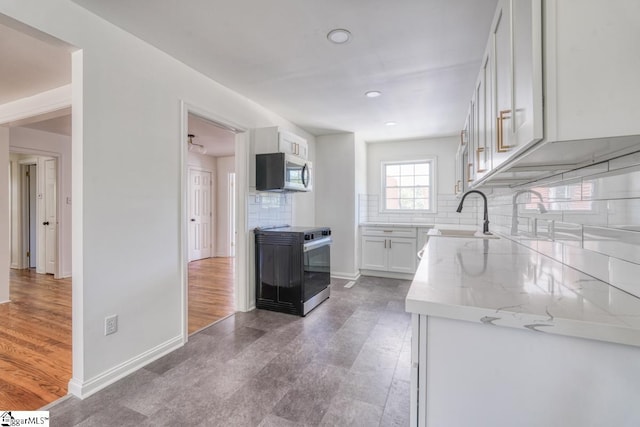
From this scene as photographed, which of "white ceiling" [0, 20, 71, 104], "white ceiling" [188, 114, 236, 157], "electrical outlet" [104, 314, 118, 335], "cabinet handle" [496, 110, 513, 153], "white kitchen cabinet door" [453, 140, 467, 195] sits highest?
"white ceiling" [188, 114, 236, 157]

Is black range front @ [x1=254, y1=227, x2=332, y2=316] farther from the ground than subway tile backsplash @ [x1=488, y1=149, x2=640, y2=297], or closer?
closer

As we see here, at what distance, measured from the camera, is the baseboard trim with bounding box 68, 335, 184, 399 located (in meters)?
1.73

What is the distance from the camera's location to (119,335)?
1.94 metres

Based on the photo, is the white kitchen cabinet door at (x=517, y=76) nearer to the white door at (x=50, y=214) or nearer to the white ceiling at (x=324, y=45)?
the white ceiling at (x=324, y=45)

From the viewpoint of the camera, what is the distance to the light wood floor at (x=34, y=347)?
1.75 meters

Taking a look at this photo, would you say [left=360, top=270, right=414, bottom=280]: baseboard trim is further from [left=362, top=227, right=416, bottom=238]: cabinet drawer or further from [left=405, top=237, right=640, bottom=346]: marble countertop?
[left=405, top=237, right=640, bottom=346]: marble countertop

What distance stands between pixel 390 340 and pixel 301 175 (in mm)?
2068

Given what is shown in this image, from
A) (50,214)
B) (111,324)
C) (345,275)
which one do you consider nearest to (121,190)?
(111,324)

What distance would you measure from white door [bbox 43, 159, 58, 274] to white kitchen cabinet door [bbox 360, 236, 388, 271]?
514 centimetres

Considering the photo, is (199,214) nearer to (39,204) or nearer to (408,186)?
(39,204)

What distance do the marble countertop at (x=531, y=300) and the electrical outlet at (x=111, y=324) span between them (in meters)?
1.95

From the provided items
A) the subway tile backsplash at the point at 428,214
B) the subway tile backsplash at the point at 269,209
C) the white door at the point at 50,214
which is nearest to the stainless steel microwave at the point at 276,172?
the subway tile backsplash at the point at 269,209

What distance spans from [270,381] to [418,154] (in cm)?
431

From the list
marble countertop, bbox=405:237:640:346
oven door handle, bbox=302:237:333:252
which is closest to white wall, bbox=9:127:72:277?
oven door handle, bbox=302:237:333:252
